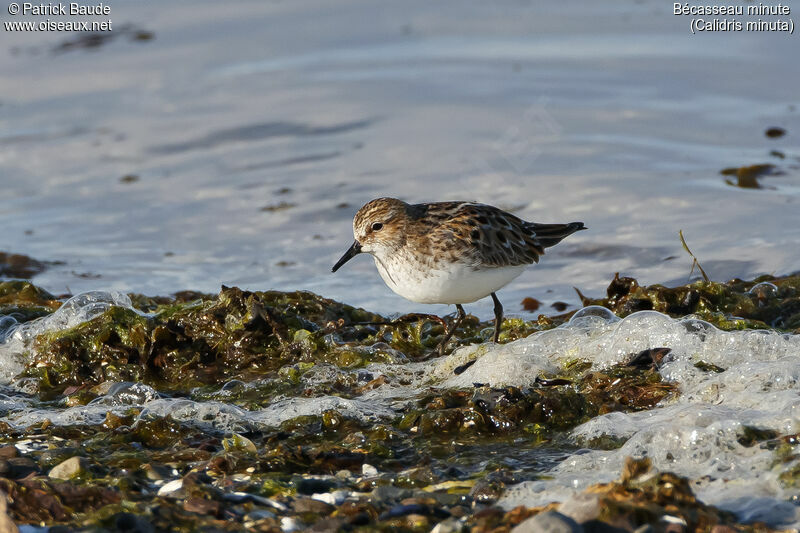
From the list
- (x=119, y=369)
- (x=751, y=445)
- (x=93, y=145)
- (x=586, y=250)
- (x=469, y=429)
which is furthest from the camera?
(x=93, y=145)

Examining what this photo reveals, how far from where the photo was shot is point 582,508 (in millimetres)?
3227

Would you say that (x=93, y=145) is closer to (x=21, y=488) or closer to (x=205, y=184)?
(x=205, y=184)

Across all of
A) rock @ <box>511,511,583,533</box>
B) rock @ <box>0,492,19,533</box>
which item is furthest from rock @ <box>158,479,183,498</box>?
rock @ <box>511,511,583,533</box>

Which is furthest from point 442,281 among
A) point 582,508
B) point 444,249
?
point 582,508

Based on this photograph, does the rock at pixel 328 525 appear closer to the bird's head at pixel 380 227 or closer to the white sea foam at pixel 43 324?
the bird's head at pixel 380 227

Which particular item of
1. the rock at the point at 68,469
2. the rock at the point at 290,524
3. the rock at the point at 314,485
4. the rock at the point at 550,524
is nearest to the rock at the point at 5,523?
the rock at the point at 68,469

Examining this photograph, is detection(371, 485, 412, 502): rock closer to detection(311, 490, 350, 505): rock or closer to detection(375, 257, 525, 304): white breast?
detection(311, 490, 350, 505): rock

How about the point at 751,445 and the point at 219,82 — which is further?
the point at 219,82

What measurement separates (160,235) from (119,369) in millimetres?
3355

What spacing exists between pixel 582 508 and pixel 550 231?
3344 mm

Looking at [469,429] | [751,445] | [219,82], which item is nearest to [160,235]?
[219,82]

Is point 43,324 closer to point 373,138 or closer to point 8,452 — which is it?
point 8,452

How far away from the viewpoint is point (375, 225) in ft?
19.3

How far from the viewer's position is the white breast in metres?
5.53
